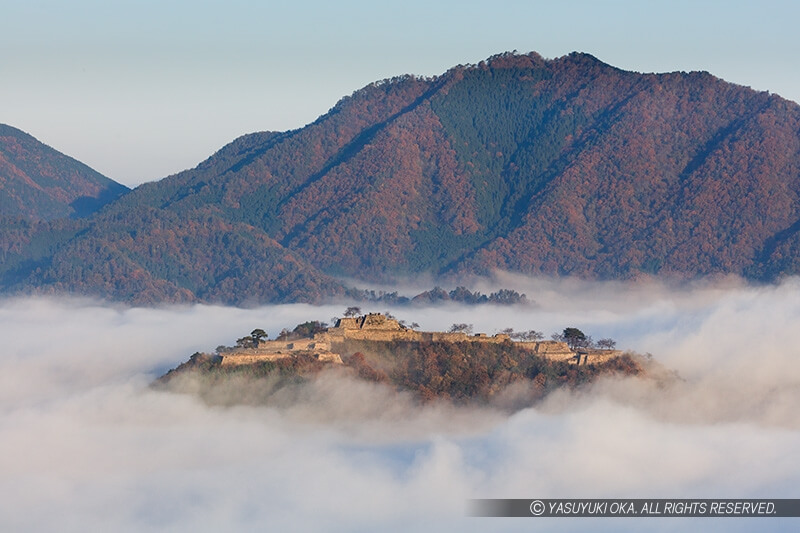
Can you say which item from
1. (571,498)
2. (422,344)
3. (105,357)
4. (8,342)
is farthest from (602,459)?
(8,342)

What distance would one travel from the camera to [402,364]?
14012 cm

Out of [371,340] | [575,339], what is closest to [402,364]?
[371,340]

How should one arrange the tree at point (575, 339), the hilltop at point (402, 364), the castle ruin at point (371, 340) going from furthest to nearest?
1. the tree at point (575, 339)
2. the castle ruin at point (371, 340)
3. the hilltop at point (402, 364)

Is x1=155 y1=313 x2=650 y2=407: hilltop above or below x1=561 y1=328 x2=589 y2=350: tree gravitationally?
below

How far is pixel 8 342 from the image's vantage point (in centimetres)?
19775

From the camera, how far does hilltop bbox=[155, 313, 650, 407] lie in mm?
137000

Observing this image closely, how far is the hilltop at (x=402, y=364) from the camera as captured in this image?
137m

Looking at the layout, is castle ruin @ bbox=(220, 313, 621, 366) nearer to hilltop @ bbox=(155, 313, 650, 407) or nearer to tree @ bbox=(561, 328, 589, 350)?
hilltop @ bbox=(155, 313, 650, 407)

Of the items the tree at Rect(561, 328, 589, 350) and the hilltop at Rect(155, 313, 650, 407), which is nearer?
the hilltop at Rect(155, 313, 650, 407)

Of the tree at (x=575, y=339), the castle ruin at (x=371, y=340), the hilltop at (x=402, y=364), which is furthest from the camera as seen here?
the tree at (x=575, y=339)

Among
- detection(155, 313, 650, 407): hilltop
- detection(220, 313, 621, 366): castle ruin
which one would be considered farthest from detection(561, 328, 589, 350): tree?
detection(220, 313, 621, 366): castle ruin

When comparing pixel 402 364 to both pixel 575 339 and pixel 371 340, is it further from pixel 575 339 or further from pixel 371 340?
pixel 575 339

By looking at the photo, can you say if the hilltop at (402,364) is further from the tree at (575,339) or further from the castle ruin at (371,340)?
the tree at (575,339)

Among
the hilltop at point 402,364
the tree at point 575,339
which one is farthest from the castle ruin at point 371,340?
the tree at point 575,339
